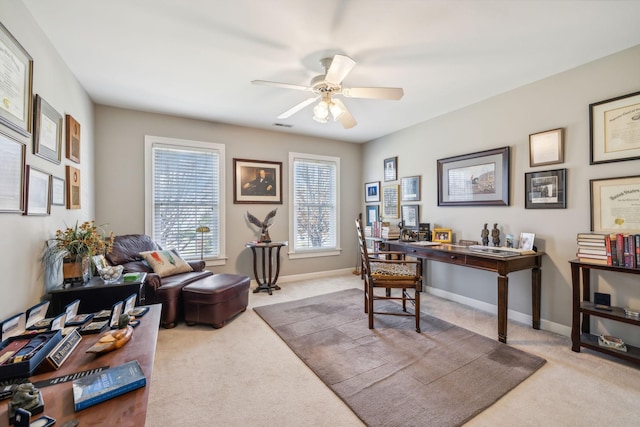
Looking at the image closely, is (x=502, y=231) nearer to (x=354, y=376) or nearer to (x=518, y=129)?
(x=518, y=129)

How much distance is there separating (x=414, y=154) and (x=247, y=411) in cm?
386

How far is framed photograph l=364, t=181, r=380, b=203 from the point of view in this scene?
16.4ft

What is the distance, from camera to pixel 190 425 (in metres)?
1.55

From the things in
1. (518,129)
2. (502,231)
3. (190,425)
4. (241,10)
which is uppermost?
(241,10)

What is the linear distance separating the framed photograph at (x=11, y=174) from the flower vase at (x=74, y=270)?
53cm

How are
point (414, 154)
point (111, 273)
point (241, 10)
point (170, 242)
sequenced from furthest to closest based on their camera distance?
point (414, 154)
point (170, 242)
point (111, 273)
point (241, 10)

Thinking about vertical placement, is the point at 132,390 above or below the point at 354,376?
above

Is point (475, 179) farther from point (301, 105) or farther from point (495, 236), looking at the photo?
point (301, 105)

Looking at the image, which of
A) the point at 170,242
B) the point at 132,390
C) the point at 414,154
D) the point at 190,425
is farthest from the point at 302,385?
the point at 414,154

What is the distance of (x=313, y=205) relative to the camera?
4.99 m

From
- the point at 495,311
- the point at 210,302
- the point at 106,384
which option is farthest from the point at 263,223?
the point at 106,384

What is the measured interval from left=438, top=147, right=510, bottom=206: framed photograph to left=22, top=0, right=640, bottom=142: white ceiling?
29.4 inches

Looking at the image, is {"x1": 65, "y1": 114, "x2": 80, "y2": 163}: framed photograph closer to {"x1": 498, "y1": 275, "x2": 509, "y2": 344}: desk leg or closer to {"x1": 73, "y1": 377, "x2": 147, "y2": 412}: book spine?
{"x1": 73, "y1": 377, "x2": 147, "y2": 412}: book spine

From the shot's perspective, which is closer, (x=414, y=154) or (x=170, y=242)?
(x=170, y=242)
